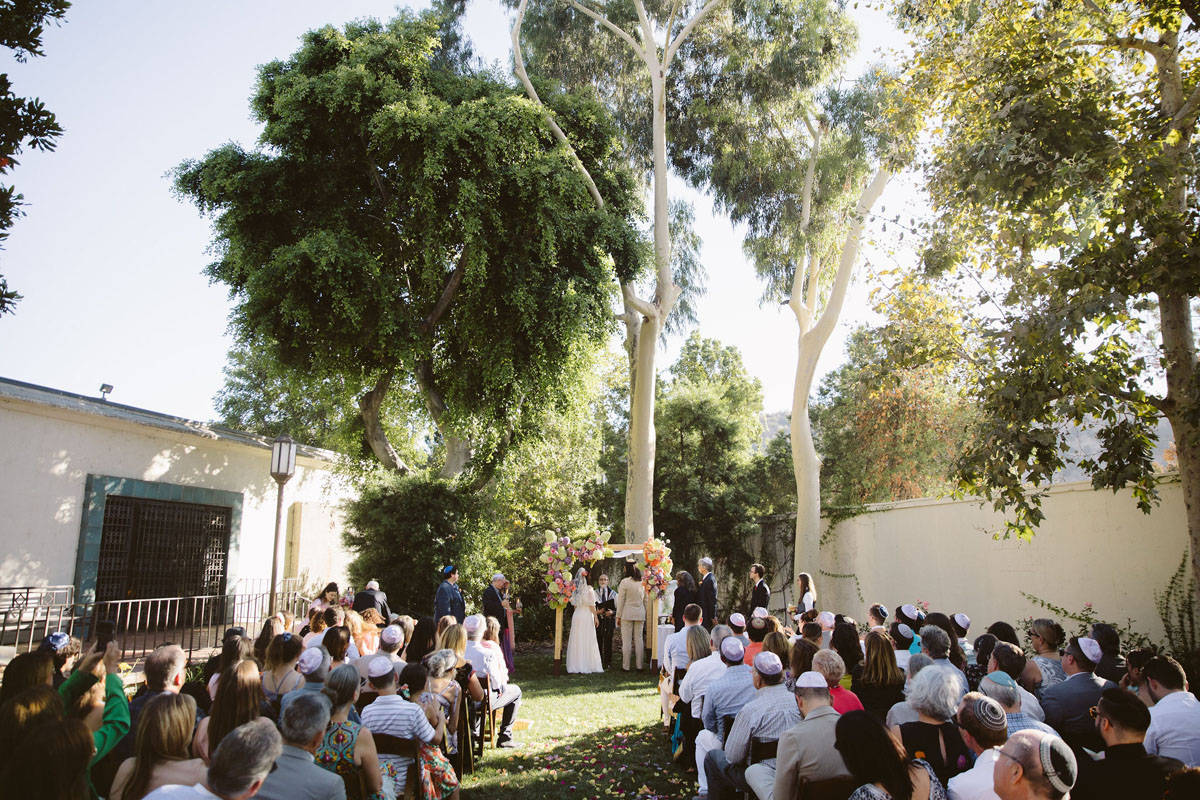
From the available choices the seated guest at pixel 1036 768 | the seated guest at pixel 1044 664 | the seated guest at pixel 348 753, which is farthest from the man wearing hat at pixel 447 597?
the seated guest at pixel 1036 768

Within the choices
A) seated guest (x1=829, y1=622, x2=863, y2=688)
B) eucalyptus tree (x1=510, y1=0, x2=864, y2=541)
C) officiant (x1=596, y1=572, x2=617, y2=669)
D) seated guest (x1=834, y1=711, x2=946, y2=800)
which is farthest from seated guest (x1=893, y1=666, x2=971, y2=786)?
eucalyptus tree (x1=510, y1=0, x2=864, y2=541)

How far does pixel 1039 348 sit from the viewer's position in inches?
316

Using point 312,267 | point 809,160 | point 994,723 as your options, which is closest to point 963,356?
point 994,723

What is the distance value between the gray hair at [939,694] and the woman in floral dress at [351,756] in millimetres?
2981

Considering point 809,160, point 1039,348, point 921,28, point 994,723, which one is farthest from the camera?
point 809,160

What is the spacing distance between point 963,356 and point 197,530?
12.6 metres

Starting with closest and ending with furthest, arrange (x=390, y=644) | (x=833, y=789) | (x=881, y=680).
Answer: (x=833, y=789) < (x=881, y=680) < (x=390, y=644)

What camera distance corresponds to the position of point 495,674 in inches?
309

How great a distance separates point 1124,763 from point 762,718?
6.17ft

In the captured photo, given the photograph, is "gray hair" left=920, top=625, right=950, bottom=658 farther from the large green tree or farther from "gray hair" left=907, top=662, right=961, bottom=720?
the large green tree

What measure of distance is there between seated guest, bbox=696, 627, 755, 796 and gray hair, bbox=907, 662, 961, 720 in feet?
5.43

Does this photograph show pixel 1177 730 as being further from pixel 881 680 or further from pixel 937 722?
pixel 881 680

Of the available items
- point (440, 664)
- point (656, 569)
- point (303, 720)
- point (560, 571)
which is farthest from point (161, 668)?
point (656, 569)

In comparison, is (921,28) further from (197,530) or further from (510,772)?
(197,530)
